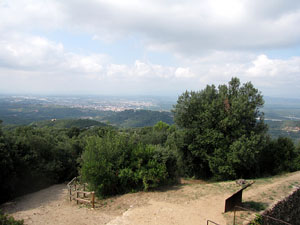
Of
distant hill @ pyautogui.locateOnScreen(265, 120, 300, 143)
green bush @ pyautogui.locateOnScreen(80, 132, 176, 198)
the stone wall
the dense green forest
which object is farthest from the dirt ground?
distant hill @ pyautogui.locateOnScreen(265, 120, 300, 143)

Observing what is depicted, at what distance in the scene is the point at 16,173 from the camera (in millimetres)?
16875

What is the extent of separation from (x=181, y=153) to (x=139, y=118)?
107 meters

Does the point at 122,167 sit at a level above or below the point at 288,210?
above

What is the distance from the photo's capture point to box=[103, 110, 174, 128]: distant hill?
114 m

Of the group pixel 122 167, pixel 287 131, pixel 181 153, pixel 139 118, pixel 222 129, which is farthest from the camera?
pixel 139 118

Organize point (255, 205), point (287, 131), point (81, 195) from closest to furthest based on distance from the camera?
point (255, 205) → point (81, 195) → point (287, 131)

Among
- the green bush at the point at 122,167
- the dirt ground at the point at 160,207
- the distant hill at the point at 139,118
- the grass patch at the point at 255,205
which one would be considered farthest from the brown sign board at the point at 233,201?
the distant hill at the point at 139,118

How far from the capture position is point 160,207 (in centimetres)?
1006

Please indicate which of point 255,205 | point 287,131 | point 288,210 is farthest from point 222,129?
point 287,131

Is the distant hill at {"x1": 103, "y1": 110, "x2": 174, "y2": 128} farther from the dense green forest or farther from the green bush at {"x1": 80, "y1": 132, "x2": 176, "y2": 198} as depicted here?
the green bush at {"x1": 80, "y1": 132, "x2": 176, "y2": 198}

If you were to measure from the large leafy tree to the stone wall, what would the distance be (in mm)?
3974

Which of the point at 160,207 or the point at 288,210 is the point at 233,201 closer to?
the point at 160,207

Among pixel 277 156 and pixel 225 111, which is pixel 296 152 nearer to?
pixel 277 156

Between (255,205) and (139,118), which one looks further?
(139,118)
